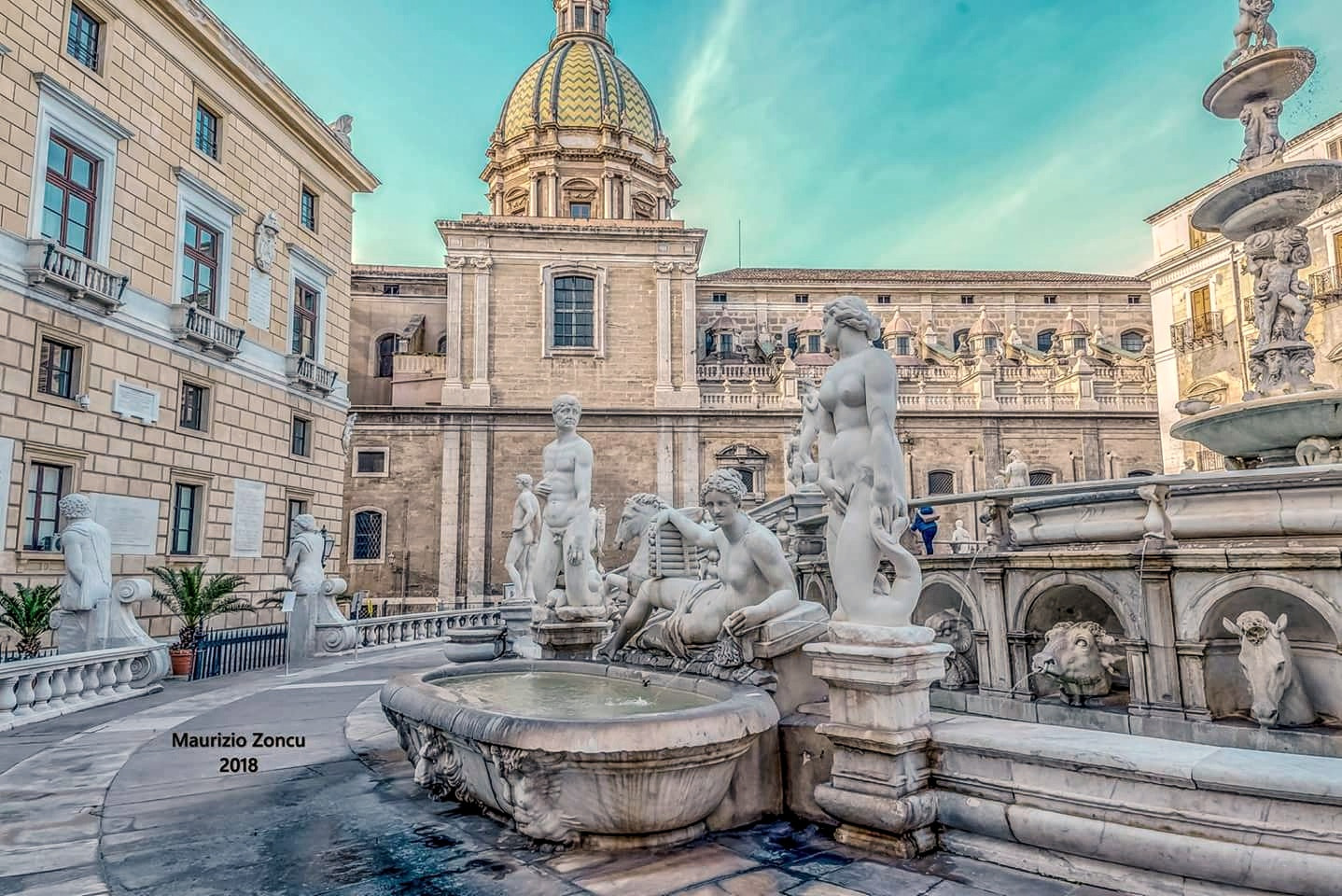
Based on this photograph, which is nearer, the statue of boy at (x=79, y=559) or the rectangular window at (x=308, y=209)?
the statue of boy at (x=79, y=559)

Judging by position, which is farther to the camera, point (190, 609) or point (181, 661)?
point (190, 609)

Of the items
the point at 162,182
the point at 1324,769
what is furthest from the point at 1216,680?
the point at 162,182

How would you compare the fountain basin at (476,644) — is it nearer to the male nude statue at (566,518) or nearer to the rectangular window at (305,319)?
the male nude statue at (566,518)

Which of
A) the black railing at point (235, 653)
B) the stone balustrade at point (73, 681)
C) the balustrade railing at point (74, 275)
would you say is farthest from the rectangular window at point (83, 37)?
the stone balustrade at point (73, 681)

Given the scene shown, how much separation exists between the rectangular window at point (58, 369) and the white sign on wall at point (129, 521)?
1.84m

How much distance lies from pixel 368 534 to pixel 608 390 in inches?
408

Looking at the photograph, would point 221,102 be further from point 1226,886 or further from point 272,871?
point 1226,886

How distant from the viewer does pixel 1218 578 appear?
5113 mm

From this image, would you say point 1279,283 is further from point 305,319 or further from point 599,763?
point 305,319

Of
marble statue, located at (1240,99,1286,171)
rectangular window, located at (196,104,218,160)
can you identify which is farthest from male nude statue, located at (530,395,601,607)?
rectangular window, located at (196,104,218,160)

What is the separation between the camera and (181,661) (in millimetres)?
10727

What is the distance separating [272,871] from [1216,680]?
5544 mm

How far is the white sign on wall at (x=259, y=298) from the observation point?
59.0 feet

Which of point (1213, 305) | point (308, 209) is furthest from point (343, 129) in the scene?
point (1213, 305)
